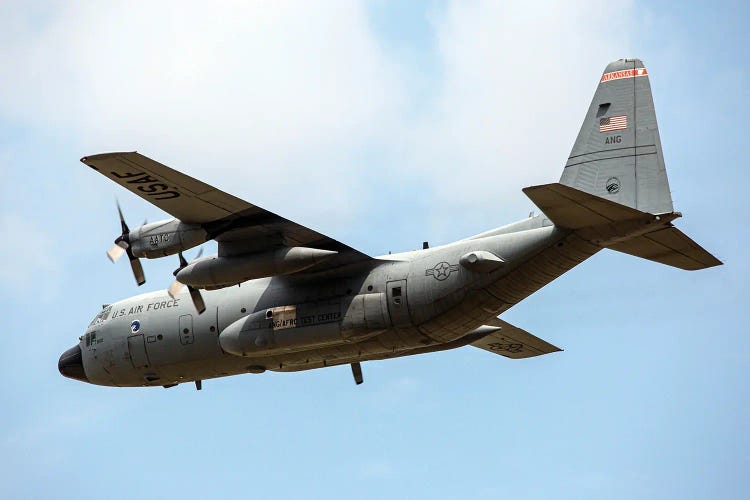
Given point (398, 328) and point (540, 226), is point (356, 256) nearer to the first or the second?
point (398, 328)

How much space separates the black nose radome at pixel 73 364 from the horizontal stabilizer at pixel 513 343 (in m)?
11.2

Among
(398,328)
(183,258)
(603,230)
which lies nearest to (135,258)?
(183,258)

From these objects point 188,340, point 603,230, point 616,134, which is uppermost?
point 616,134

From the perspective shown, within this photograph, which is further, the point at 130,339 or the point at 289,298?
the point at 130,339

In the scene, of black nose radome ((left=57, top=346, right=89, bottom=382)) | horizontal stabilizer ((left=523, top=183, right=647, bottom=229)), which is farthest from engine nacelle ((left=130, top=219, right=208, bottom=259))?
horizontal stabilizer ((left=523, top=183, right=647, bottom=229))

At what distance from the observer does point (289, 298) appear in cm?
3042

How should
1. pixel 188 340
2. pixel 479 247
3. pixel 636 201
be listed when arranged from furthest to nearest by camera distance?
pixel 188 340 < pixel 479 247 < pixel 636 201

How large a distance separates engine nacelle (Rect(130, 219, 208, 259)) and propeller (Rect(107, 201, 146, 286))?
2.04 ft

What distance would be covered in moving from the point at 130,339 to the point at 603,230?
1325 cm

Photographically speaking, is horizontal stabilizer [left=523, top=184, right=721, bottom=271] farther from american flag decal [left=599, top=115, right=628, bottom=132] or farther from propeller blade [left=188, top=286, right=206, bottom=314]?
propeller blade [left=188, top=286, right=206, bottom=314]

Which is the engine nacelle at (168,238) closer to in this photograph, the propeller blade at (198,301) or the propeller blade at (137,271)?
the propeller blade at (137,271)

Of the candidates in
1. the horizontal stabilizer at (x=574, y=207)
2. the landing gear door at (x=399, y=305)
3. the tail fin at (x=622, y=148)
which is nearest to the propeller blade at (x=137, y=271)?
the landing gear door at (x=399, y=305)

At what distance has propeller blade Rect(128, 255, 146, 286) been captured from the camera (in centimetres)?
3039

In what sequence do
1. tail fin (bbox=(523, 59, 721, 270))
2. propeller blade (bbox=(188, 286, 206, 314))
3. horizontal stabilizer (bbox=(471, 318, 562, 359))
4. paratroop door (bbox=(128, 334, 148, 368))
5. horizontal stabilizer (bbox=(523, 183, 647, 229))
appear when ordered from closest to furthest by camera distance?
horizontal stabilizer (bbox=(523, 183, 647, 229)) → tail fin (bbox=(523, 59, 721, 270)) → propeller blade (bbox=(188, 286, 206, 314)) → paratroop door (bbox=(128, 334, 148, 368)) → horizontal stabilizer (bbox=(471, 318, 562, 359))
